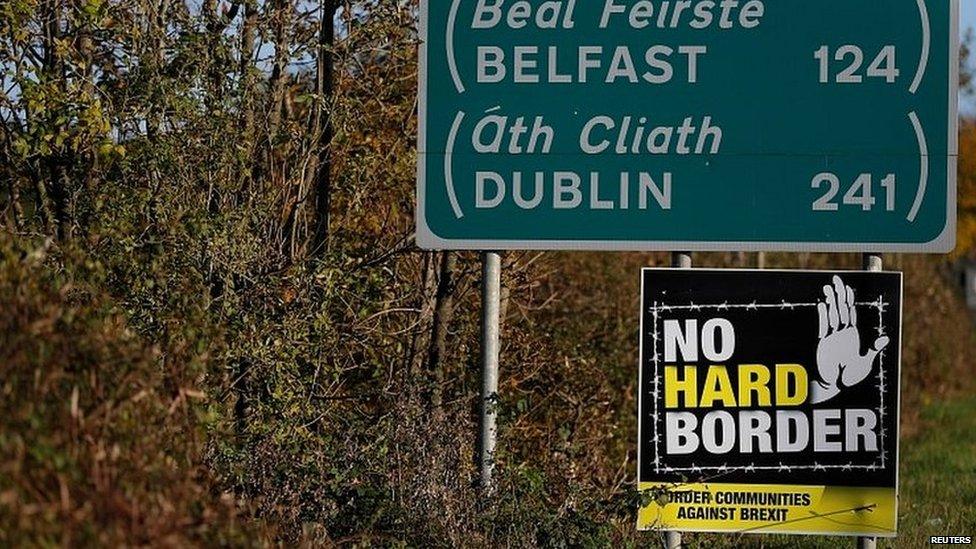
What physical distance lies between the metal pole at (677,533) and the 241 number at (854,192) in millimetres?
682

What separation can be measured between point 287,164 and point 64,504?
16.6 ft

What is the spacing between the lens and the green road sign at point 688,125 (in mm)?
8023

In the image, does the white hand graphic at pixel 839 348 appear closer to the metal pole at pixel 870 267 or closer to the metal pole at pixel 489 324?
the metal pole at pixel 870 267

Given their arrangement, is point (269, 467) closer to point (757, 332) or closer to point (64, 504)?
point (757, 332)

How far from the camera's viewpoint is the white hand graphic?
8.05 metres

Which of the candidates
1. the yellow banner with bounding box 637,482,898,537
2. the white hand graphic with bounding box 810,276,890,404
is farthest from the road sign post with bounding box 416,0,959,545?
the yellow banner with bounding box 637,482,898,537

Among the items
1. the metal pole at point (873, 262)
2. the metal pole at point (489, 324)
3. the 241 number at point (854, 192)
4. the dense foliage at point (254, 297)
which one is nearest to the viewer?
the dense foliage at point (254, 297)

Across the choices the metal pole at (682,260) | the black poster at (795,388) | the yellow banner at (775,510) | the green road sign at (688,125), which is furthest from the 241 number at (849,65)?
the yellow banner at (775,510)

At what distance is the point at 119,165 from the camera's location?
8609 mm

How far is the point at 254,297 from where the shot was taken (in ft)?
27.3

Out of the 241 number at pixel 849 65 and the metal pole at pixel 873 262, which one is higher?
the 241 number at pixel 849 65

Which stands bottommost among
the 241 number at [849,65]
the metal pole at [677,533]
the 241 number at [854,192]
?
the metal pole at [677,533]

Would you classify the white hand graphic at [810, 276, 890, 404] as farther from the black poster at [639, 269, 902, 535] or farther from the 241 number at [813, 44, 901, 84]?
the 241 number at [813, 44, 901, 84]

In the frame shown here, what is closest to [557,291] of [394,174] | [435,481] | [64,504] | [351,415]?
[394,174]
